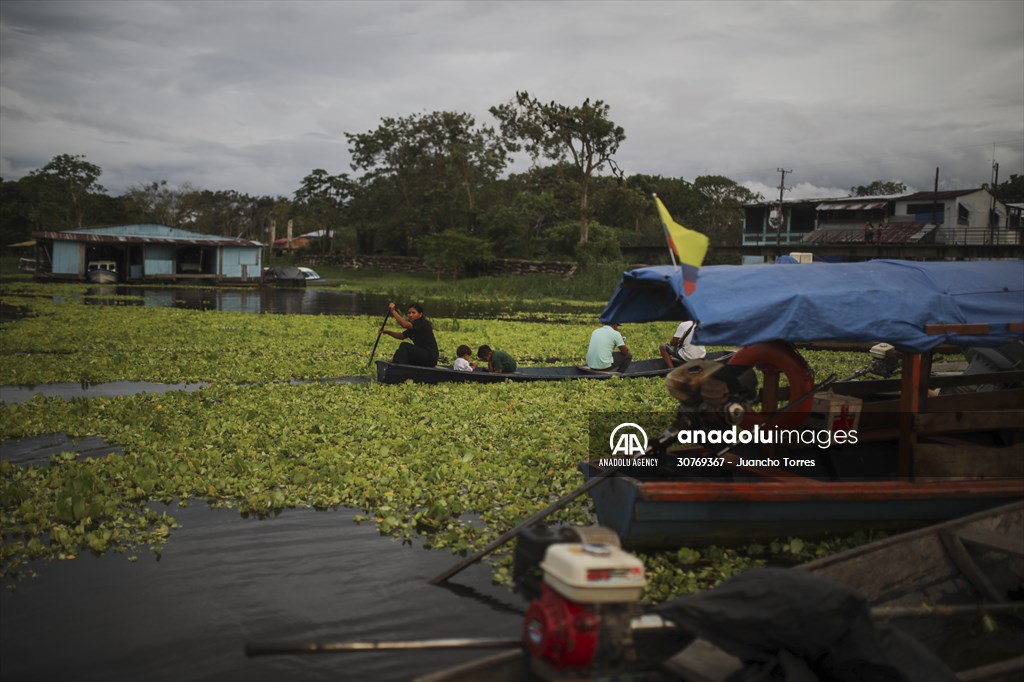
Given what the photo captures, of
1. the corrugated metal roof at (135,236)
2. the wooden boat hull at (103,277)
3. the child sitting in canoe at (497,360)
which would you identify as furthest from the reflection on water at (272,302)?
the child sitting in canoe at (497,360)

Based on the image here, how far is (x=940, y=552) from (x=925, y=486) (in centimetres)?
93

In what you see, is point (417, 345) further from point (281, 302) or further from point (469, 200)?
point (469, 200)

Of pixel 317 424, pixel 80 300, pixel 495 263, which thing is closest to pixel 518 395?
pixel 317 424

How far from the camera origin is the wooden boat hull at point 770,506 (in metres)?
6.75

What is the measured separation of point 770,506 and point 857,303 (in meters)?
1.89

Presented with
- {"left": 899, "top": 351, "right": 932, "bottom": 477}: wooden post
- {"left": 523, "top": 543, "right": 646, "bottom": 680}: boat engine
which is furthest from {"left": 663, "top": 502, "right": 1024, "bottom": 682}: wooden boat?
{"left": 523, "top": 543, "right": 646, "bottom": 680}: boat engine

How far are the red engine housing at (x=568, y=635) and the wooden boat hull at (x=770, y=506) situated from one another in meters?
2.53

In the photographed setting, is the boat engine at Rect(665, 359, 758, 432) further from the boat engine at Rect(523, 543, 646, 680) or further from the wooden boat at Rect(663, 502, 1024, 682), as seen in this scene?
the boat engine at Rect(523, 543, 646, 680)

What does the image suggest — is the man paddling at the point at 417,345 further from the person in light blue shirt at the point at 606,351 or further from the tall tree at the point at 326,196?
the tall tree at the point at 326,196

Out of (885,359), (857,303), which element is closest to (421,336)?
(885,359)

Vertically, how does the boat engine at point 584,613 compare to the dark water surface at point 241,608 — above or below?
above

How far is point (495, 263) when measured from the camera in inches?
2232

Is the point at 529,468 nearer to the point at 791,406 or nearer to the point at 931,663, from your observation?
the point at 791,406

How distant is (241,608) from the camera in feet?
20.9
